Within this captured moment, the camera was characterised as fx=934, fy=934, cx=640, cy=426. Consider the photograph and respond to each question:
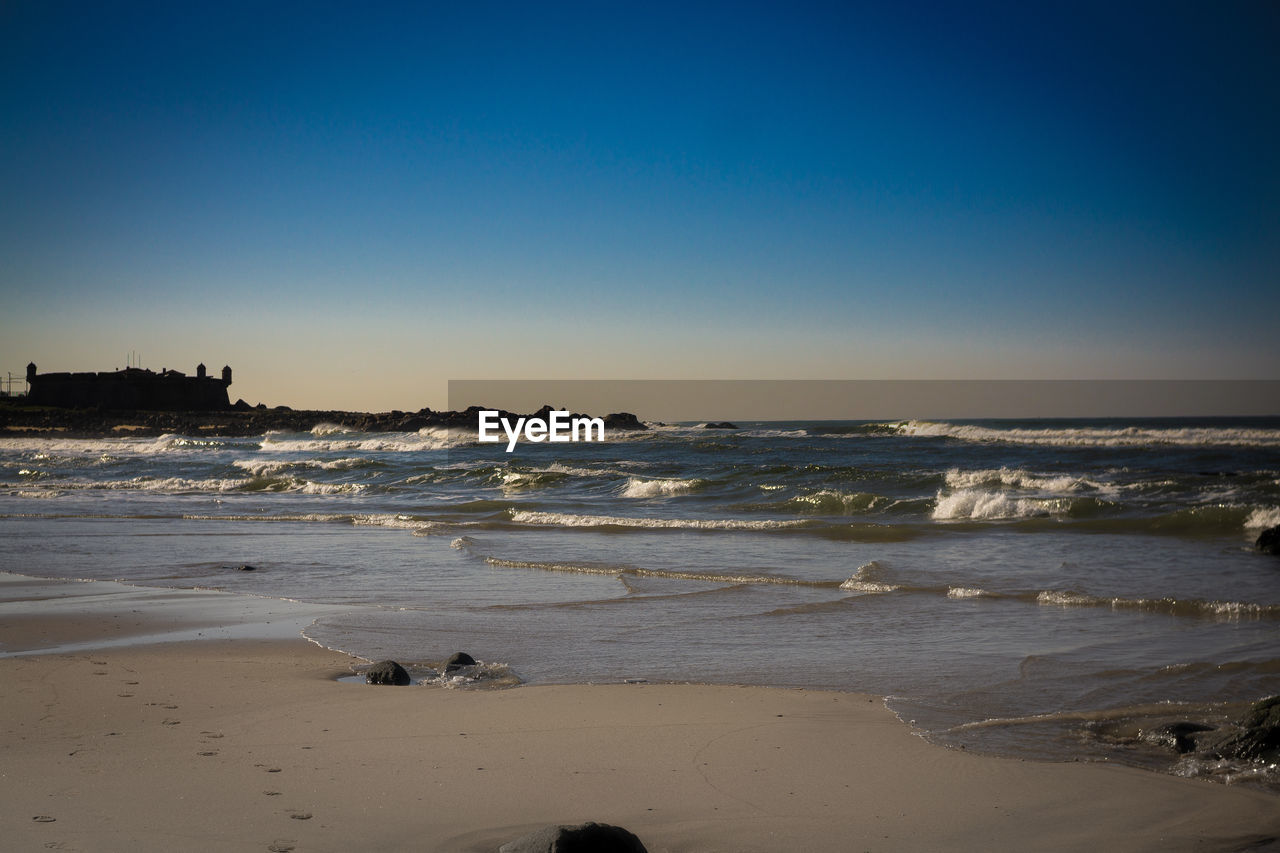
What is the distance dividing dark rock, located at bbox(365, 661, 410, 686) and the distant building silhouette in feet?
280

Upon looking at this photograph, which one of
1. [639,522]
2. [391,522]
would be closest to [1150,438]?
[639,522]

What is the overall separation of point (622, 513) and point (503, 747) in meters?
14.3

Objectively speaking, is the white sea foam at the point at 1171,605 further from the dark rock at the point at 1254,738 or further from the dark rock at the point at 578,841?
the dark rock at the point at 578,841

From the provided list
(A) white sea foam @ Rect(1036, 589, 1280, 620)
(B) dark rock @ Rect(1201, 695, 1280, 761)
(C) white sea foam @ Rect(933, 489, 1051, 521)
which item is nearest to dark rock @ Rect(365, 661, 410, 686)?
(B) dark rock @ Rect(1201, 695, 1280, 761)

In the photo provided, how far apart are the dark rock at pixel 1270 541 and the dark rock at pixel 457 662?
36.4 feet

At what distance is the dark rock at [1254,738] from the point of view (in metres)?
4.31

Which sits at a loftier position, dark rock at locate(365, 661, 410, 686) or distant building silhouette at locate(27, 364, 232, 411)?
distant building silhouette at locate(27, 364, 232, 411)

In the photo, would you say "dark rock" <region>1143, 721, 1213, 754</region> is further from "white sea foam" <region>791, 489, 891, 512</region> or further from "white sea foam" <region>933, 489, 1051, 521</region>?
"white sea foam" <region>791, 489, 891, 512</region>

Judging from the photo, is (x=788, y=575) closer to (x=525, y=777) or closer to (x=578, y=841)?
(x=525, y=777)

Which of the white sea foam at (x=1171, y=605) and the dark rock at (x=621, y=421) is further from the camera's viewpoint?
the dark rock at (x=621, y=421)

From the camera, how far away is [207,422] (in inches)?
2687

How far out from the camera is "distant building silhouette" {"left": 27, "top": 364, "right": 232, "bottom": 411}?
268 ft

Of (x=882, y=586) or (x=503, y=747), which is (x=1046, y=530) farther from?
(x=503, y=747)

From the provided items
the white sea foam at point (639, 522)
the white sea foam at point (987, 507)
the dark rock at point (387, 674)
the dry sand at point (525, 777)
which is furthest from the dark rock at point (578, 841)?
the white sea foam at point (987, 507)
